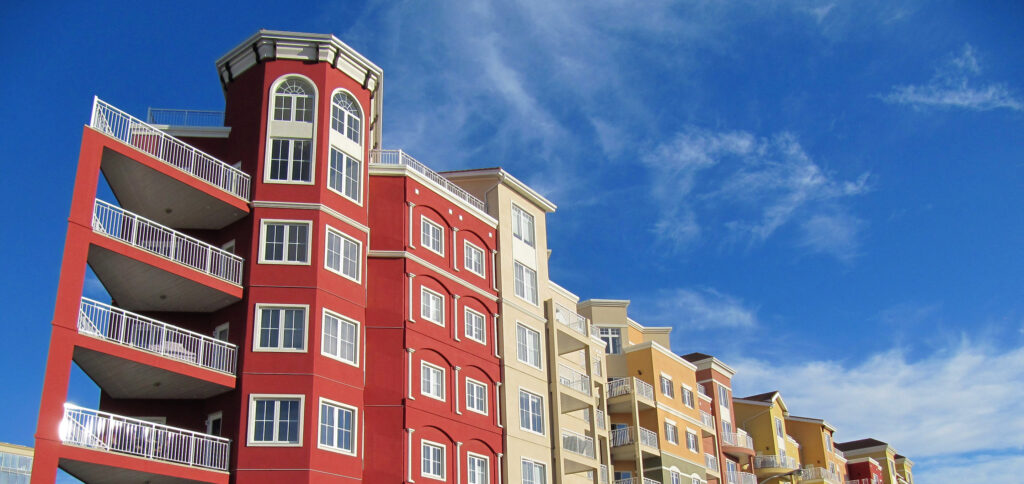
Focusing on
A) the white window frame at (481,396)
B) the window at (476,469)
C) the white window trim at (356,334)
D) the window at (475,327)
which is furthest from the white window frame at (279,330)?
the window at (475,327)

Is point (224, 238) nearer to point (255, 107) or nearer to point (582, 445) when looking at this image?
point (255, 107)

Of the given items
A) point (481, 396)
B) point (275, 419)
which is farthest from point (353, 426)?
point (481, 396)

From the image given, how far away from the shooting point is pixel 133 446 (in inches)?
1246

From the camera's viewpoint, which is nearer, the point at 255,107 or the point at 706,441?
the point at 255,107

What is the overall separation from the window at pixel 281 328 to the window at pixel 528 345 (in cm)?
1395

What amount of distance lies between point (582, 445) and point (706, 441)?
20205 millimetres

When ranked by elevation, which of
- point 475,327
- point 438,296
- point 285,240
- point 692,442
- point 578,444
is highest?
point 285,240

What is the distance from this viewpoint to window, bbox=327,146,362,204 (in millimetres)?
39812

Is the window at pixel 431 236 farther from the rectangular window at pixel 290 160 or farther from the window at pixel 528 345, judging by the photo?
the rectangular window at pixel 290 160

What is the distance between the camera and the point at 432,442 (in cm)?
4053

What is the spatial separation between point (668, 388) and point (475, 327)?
2183cm

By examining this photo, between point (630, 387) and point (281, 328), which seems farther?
point (630, 387)

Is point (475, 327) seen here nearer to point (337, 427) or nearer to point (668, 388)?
point (337, 427)

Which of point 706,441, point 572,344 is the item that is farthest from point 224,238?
point 706,441
